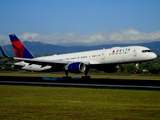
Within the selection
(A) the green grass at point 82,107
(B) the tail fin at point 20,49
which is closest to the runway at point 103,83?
(A) the green grass at point 82,107

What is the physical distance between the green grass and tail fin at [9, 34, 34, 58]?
32.5 meters

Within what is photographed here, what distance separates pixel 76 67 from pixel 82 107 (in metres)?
25.8

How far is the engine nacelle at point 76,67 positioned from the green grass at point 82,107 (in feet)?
65.7

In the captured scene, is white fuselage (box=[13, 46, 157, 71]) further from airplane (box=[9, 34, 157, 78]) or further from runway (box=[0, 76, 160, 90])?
runway (box=[0, 76, 160, 90])

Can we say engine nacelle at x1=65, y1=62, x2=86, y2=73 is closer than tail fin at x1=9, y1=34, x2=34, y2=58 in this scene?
Yes

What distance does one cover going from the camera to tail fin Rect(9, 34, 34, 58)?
5688 cm

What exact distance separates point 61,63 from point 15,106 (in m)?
28.6

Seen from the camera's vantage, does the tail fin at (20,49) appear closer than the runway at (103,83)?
No

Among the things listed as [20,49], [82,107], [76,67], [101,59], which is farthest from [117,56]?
[82,107]

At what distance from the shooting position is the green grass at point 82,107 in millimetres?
16797

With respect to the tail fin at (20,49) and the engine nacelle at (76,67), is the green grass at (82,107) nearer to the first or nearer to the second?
the engine nacelle at (76,67)

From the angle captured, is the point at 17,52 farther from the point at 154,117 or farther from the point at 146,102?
the point at 154,117

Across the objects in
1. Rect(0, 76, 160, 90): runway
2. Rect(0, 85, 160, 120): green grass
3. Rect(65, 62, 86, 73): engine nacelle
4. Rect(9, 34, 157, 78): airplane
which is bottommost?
Rect(0, 85, 160, 120): green grass

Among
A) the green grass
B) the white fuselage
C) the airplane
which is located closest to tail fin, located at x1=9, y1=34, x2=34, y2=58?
the airplane
